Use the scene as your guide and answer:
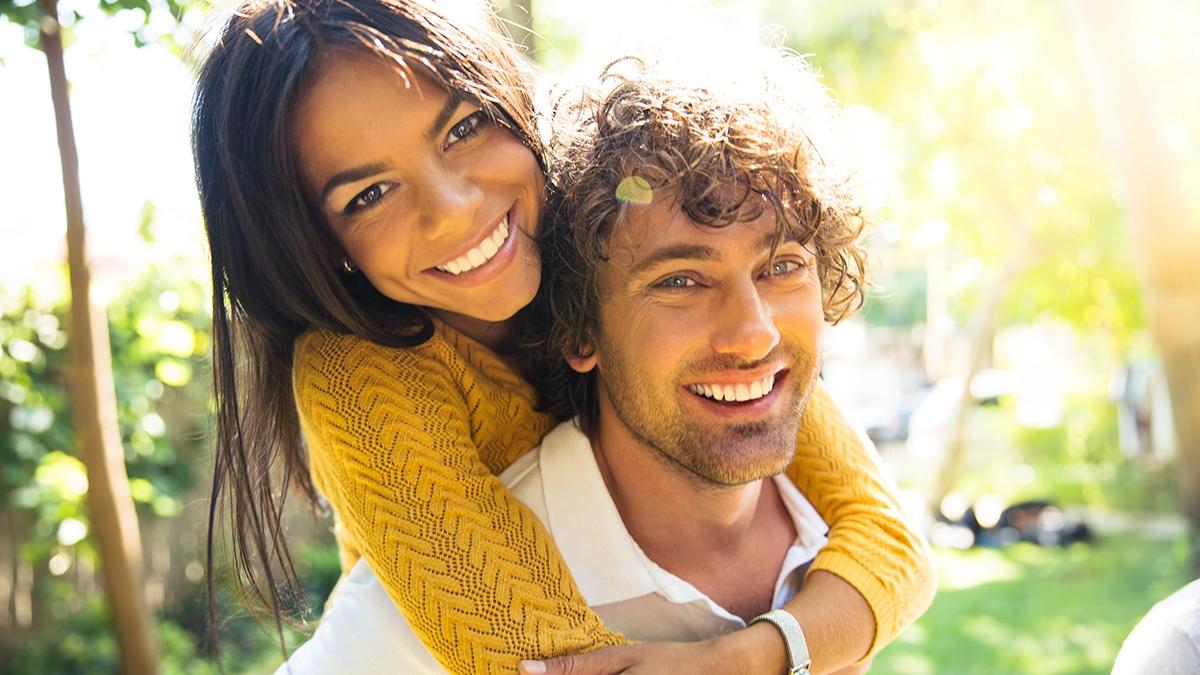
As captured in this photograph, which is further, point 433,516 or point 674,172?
point 674,172

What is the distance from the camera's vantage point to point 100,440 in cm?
442

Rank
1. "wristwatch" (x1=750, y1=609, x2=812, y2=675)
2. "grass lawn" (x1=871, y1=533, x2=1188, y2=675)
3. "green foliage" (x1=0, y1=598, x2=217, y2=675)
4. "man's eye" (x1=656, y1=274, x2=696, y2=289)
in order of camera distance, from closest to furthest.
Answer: "wristwatch" (x1=750, y1=609, x2=812, y2=675), "man's eye" (x1=656, y1=274, x2=696, y2=289), "green foliage" (x1=0, y1=598, x2=217, y2=675), "grass lawn" (x1=871, y1=533, x2=1188, y2=675)

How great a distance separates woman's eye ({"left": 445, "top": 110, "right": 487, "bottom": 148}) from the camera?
2.20 meters

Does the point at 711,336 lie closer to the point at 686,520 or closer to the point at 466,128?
the point at 686,520

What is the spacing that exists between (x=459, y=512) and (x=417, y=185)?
65 cm

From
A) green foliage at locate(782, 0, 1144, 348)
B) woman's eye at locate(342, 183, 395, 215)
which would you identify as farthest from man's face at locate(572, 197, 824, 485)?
green foliage at locate(782, 0, 1144, 348)

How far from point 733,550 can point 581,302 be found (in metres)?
0.66

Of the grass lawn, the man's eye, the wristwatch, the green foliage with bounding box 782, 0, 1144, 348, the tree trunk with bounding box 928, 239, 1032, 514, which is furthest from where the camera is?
the tree trunk with bounding box 928, 239, 1032, 514

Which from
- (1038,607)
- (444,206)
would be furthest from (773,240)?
(1038,607)

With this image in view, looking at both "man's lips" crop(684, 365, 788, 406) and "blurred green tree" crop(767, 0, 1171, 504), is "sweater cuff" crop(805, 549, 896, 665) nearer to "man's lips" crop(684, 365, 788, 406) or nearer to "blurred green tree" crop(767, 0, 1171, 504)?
"man's lips" crop(684, 365, 788, 406)

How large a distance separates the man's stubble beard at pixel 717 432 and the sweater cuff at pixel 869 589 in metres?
0.26

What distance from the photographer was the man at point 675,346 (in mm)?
2146

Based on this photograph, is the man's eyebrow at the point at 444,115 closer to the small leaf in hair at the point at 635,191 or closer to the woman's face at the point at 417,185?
the woman's face at the point at 417,185

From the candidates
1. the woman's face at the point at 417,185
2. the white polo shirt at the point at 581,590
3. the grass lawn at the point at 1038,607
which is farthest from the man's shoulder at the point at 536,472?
the grass lawn at the point at 1038,607
